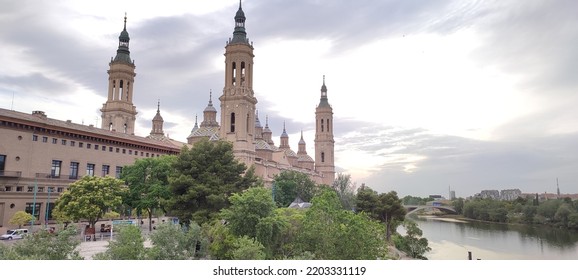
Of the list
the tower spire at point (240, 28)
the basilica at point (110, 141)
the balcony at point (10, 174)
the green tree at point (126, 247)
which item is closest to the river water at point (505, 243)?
the basilica at point (110, 141)

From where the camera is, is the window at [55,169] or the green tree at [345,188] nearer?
the window at [55,169]

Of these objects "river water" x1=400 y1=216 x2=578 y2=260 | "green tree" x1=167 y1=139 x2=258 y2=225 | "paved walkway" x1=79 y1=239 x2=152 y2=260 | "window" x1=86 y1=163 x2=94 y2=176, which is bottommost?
"river water" x1=400 y1=216 x2=578 y2=260

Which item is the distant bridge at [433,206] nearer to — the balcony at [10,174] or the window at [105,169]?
the window at [105,169]

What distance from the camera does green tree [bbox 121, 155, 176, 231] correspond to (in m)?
30.6

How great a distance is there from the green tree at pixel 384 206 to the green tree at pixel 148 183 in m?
19.9

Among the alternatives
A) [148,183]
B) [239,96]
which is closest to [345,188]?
[239,96]

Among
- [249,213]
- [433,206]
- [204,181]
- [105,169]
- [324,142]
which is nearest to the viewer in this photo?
[249,213]

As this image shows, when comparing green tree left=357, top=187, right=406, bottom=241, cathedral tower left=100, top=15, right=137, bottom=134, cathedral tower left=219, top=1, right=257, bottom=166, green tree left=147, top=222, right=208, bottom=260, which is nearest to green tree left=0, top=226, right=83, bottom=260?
green tree left=147, top=222, right=208, bottom=260

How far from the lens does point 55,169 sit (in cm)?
3522

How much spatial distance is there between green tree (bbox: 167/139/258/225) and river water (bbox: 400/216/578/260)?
18.9 meters

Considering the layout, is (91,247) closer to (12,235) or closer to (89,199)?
(89,199)

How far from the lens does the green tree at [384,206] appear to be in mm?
41969

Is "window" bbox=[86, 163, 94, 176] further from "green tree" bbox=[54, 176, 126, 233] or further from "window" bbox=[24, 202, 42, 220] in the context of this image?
"green tree" bbox=[54, 176, 126, 233]

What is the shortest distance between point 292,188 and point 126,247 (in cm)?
4180
